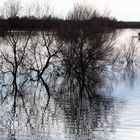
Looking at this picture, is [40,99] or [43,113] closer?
[43,113]

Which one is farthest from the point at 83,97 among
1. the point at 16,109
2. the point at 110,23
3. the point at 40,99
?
the point at 110,23

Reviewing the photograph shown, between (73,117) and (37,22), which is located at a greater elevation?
(37,22)

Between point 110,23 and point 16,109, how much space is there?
41.8 ft

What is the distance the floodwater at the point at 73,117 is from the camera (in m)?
11.9

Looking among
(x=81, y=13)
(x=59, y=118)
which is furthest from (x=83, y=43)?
(x=59, y=118)

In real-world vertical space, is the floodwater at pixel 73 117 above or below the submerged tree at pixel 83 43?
below

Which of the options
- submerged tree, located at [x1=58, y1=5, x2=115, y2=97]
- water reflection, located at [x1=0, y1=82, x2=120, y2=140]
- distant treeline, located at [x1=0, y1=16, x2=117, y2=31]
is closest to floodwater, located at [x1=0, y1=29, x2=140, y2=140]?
water reflection, located at [x1=0, y1=82, x2=120, y2=140]

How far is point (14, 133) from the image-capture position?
39.3 feet

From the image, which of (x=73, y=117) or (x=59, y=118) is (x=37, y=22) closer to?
(x=73, y=117)

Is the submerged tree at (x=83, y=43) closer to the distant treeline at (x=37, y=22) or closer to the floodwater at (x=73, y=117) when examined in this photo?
the distant treeline at (x=37, y=22)

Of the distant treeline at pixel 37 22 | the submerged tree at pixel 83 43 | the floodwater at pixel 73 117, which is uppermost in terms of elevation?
the distant treeline at pixel 37 22

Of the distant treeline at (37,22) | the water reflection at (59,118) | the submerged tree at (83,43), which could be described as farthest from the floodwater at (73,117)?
the distant treeline at (37,22)

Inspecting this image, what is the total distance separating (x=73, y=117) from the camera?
46.7 feet

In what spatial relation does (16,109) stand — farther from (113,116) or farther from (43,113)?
(113,116)
